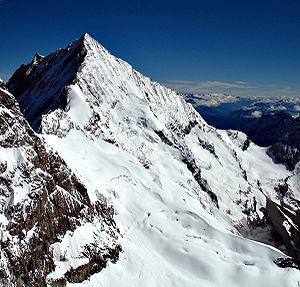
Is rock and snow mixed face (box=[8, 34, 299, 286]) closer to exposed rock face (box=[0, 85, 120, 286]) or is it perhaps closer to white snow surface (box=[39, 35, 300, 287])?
white snow surface (box=[39, 35, 300, 287])

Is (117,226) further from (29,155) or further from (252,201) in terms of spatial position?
(252,201)

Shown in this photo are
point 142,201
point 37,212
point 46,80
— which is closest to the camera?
point 37,212

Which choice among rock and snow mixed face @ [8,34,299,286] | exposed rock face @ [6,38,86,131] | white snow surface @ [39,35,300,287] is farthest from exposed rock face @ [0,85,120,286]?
exposed rock face @ [6,38,86,131]

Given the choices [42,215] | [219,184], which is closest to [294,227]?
[219,184]

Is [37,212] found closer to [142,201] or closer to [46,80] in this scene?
[142,201]

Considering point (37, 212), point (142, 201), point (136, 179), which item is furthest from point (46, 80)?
point (37, 212)

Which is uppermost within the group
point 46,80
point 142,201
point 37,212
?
point 46,80
